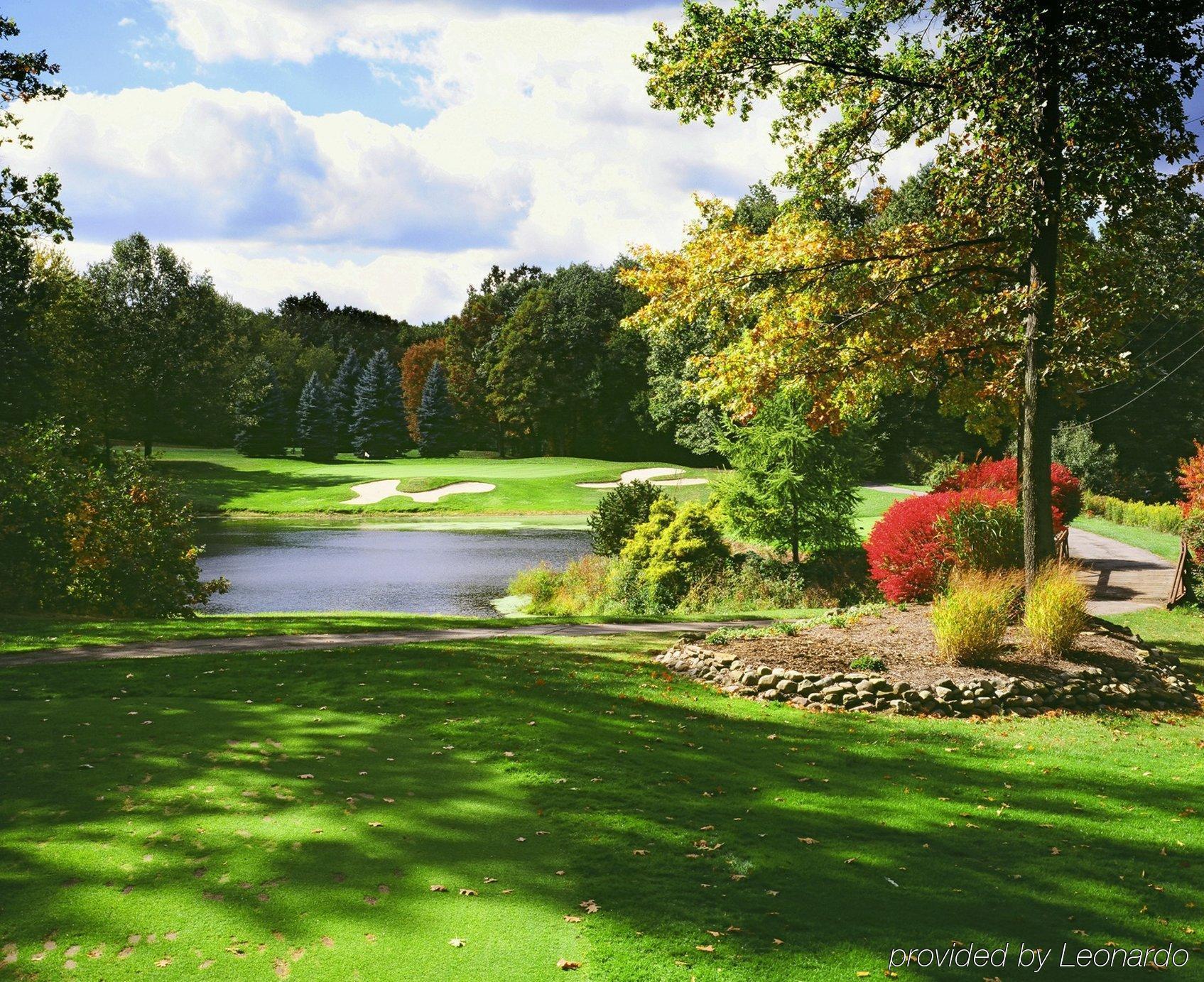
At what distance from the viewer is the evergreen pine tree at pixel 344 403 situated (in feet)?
246

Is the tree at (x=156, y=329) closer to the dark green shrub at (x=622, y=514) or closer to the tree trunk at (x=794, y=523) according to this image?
the dark green shrub at (x=622, y=514)

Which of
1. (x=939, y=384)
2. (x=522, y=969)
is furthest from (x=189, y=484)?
(x=522, y=969)

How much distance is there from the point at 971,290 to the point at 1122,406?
41225 millimetres

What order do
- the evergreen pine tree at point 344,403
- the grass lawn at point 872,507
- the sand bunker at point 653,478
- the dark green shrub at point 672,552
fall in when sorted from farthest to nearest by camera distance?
the evergreen pine tree at point 344,403 → the sand bunker at point 653,478 → the grass lawn at point 872,507 → the dark green shrub at point 672,552

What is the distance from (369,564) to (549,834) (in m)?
25.0

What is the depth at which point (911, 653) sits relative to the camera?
11.4 m

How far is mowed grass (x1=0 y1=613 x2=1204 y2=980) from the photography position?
4504mm

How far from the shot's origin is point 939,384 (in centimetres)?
1625

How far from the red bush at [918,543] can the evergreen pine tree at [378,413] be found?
6204cm

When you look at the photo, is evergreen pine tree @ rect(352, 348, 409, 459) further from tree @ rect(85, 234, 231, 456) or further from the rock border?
the rock border

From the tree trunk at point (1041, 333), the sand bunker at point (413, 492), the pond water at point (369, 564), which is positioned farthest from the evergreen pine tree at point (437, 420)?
the tree trunk at point (1041, 333)

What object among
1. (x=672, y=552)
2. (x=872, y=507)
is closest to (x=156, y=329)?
(x=872, y=507)

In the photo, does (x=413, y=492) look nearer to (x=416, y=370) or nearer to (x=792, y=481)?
(x=792, y=481)

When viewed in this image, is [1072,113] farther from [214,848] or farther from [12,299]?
[12,299]
